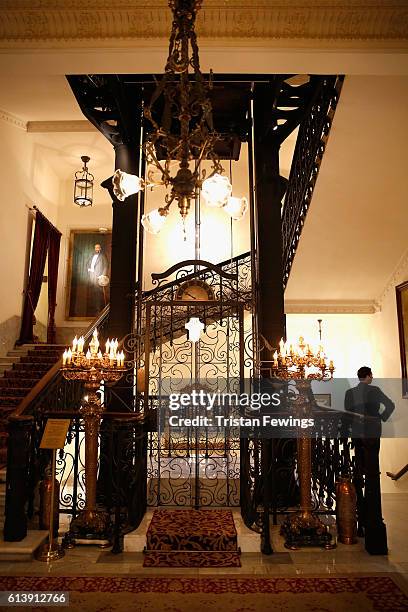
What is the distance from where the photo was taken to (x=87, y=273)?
1227cm

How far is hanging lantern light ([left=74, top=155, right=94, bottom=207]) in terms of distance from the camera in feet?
35.7

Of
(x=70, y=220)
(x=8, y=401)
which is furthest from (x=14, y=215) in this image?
(x=8, y=401)

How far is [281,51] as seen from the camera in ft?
14.1

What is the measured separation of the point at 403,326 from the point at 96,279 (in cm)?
747

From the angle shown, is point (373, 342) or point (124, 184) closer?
point (124, 184)

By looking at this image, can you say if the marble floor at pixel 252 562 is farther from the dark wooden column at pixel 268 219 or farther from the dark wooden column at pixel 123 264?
the dark wooden column at pixel 123 264

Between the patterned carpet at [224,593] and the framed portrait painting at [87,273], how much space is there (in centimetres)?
881

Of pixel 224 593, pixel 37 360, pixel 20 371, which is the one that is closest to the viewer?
pixel 224 593

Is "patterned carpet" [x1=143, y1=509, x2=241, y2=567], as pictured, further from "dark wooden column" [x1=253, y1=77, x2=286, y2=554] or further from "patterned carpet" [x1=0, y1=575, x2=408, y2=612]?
"dark wooden column" [x1=253, y1=77, x2=286, y2=554]

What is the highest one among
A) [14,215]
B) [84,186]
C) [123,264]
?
[84,186]

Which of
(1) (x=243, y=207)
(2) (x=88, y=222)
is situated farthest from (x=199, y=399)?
(2) (x=88, y=222)

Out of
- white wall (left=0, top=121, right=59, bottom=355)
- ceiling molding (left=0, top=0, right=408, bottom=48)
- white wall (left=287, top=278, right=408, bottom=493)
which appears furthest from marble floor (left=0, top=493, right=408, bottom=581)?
white wall (left=0, top=121, right=59, bottom=355)

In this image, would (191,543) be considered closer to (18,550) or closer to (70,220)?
(18,550)

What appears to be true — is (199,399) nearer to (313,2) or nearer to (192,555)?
(192,555)
